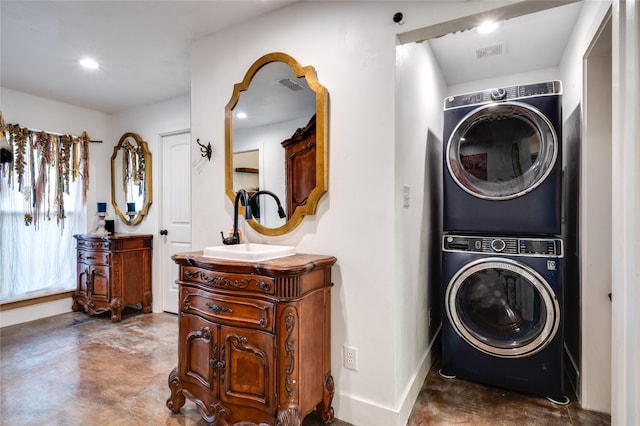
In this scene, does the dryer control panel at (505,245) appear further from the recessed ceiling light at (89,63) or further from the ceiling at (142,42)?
the recessed ceiling light at (89,63)

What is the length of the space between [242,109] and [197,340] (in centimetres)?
147

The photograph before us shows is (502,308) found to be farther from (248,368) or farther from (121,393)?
(121,393)

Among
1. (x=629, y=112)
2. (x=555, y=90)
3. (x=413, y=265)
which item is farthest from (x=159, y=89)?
(x=629, y=112)

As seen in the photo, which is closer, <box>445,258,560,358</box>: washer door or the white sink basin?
the white sink basin

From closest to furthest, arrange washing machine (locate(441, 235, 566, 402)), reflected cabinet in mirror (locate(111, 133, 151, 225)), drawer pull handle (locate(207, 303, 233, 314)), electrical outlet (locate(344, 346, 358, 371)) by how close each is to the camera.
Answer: drawer pull handle (locate(207, 303, 233, 314))
electrical outlet (locate(344, 346, 358, 371))
washing machine (locate(441, 235, 566, 402))
reflected cabinet in mirror (locate(111, 133, 151, 225))

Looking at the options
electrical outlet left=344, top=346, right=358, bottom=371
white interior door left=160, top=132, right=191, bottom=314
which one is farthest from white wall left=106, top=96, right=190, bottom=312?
electrical outlet left=344, top=346, right=358, bottom=371

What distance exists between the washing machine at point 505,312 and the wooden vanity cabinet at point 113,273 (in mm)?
3357

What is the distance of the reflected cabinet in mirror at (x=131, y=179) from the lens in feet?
12.9

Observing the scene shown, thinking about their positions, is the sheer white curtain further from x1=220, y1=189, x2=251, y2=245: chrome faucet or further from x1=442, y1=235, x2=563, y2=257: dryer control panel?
x1=442, y1=235, x2=563, y2=257: dryer control panel

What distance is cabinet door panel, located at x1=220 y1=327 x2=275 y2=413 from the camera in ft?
5.08

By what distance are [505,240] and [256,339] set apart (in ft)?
5.49

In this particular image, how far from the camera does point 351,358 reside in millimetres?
1841

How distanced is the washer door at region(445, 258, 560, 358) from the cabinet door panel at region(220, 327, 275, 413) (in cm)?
135

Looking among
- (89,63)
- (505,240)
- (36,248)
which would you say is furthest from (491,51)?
(36,248)
